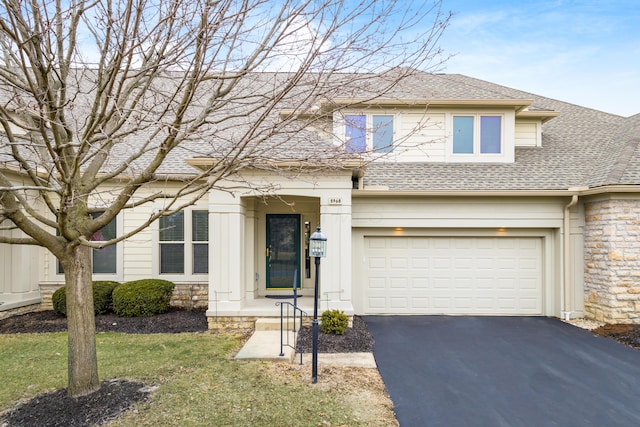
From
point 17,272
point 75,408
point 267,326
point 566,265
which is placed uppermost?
point 566,265

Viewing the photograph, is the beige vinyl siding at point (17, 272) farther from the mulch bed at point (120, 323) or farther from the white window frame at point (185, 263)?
the white window frame at point (185, 263)

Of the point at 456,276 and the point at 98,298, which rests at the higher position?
the point at 456,276

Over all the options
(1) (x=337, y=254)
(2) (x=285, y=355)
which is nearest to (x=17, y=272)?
(2) (x=285, y=355)

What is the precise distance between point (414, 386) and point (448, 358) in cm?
132

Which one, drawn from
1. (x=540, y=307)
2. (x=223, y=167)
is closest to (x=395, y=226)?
(x=540, y=307)

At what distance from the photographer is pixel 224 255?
280 inches

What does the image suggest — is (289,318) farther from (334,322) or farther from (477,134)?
(477,134)

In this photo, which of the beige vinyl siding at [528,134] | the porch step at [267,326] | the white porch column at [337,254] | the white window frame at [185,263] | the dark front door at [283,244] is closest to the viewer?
the porch step at [267,326]

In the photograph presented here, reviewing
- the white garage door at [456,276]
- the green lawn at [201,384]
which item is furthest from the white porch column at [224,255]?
the white garage door at [456,276]

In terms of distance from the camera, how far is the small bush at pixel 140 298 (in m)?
7.92

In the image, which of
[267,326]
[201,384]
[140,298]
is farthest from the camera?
[140,298]

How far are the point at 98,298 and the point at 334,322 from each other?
5.59 m

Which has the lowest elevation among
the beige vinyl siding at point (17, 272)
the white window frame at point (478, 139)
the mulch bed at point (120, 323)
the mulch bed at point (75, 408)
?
the mulch bed at point (120, 323)

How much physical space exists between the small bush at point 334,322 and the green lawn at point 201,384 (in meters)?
1.45
